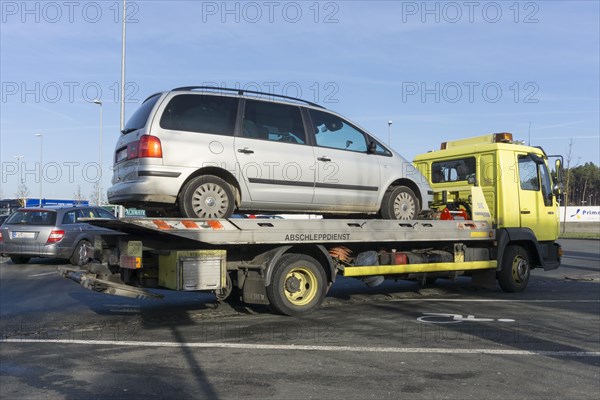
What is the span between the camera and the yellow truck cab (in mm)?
9938

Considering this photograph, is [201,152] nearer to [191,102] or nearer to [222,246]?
[191,102]

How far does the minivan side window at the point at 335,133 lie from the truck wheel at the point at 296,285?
5.34ft

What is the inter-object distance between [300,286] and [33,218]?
891cm

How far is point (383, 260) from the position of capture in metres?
8.14

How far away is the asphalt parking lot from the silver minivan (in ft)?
4.87

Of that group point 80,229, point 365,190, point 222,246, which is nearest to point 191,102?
point 222,246

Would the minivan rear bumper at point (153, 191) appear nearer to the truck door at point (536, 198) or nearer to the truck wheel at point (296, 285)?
the truck wheel at point (296, 285)

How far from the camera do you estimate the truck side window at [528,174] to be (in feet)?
33.6

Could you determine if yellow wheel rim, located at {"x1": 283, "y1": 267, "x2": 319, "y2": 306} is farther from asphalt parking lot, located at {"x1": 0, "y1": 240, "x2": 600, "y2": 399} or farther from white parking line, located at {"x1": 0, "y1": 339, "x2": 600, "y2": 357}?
white parking line, located at {"x1": 0, "y1": 339, "x2": 600, "y2": 357}

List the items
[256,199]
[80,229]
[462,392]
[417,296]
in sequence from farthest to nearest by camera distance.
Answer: [80,229]
[417,296]
[256,199]
[462,392]

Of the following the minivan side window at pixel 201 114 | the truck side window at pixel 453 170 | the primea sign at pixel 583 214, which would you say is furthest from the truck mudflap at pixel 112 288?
the primea sign at pixel 583 214

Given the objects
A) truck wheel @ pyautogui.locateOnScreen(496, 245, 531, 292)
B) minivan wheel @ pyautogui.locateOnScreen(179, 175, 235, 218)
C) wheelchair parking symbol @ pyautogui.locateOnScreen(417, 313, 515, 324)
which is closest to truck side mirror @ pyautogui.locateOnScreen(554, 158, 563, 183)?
truck wheel @ pyautogui.locateOnScreen(496, 245, 531, 292)

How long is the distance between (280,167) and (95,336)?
293 cm


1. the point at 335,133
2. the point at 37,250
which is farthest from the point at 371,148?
the point at 37,250
